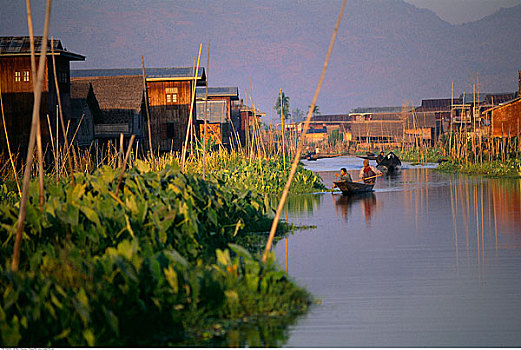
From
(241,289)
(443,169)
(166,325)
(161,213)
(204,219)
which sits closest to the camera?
(166,325)

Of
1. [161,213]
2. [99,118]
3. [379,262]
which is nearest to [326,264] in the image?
[379,262]

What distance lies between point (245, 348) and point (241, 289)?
0.99 meters

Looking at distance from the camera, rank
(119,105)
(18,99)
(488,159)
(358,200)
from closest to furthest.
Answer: (358,200)
(18,99)
(488,159)
(119,105)

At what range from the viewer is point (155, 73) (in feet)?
126

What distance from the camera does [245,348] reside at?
593cm

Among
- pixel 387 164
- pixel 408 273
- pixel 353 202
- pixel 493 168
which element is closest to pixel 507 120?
pixel 387 164

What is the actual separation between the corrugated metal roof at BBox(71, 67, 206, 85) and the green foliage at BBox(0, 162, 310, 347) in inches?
1086

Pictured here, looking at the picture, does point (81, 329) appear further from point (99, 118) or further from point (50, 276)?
point (99, 118)

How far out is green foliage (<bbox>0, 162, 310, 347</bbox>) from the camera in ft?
18.6

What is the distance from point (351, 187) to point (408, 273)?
515 inches

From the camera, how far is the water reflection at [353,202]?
1736cm

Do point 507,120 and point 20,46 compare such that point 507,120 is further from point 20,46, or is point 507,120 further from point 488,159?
point 20,46

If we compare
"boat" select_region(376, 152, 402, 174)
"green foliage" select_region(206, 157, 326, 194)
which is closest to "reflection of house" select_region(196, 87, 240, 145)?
"boat" select_region(376, 152, 402, 174)

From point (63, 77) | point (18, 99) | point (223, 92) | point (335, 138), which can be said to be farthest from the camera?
point (335, 138)
